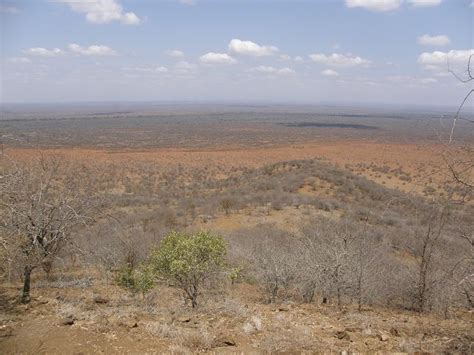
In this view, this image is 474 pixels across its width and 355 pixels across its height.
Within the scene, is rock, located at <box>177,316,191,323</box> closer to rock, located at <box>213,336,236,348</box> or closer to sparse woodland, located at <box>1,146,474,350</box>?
sparse woodland, located at <box>1,146,474,350</box>

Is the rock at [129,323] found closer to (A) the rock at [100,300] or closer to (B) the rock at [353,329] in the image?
(A) the rock at [100,300]

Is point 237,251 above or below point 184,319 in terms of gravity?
below

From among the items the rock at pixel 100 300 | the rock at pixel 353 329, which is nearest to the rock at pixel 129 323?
the rock at pixel 100 300

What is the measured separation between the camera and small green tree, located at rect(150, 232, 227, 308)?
8.04 metres

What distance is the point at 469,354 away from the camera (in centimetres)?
531

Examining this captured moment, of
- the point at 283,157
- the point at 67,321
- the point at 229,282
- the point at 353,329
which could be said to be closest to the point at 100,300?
the point at 67,321

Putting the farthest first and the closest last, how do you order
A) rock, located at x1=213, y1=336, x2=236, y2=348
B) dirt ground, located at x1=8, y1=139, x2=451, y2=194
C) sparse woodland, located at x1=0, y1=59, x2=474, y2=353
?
1. dirt ground, located at x1=8, y1=139, x2=451, y2=194
2. sparse woodland, located at x1=0, y1=59, x2=474, y2=353
3. rock, located at x1=213, y1=336, x2=236, y2=348

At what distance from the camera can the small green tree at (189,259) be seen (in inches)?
316

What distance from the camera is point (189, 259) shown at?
8.09m

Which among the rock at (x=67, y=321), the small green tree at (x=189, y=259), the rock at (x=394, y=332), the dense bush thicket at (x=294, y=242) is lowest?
the dense bush thicket at (x=294, y=242)

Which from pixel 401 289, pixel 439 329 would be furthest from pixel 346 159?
pixel 439 329

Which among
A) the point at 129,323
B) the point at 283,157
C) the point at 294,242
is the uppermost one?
the point at 129,323

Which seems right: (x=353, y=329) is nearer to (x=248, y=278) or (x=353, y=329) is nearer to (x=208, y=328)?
(x=208, y=328)

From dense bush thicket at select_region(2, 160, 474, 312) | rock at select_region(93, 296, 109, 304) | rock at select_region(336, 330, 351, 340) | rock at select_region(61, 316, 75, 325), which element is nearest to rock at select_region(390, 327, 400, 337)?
rock at select_region(336, 330, 351, 340)
